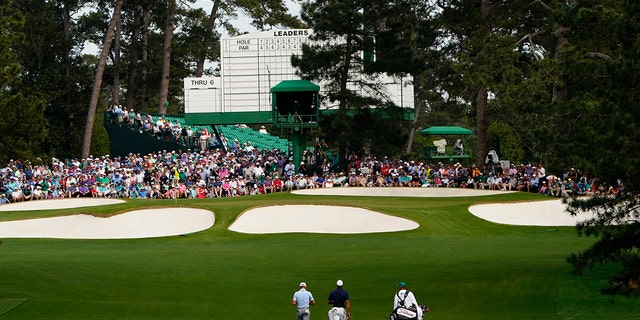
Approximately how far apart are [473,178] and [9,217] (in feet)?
66.2

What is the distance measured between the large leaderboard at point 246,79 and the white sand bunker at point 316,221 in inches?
804

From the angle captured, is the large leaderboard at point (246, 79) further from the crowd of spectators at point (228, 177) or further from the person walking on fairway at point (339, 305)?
the person walking on fairway at point (339, 305)

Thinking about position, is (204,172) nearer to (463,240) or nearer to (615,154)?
(463,240)

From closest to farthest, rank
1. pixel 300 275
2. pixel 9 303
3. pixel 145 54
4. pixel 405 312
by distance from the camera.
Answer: pixel 405 312 → pixel 9 303 → pixel 300 275 → pixel 145 54

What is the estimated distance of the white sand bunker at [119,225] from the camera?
1542 inches

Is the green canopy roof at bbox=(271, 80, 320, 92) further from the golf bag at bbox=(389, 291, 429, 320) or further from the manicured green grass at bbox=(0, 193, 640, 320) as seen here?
the golf bag at bbox=(389, 291, 429, 320)

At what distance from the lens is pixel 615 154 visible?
19.9m

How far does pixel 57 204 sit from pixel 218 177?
8.00 m

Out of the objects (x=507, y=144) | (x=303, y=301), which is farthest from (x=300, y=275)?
(x=507, y=144)

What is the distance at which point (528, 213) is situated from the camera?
131 feet

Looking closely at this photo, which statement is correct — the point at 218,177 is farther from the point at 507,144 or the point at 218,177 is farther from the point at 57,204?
the point at 507,144

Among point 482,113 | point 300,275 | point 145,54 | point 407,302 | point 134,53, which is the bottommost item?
point 300,275

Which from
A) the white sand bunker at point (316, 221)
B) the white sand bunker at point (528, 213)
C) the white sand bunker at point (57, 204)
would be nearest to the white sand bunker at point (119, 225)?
the white sand bunker at point (316, 221)

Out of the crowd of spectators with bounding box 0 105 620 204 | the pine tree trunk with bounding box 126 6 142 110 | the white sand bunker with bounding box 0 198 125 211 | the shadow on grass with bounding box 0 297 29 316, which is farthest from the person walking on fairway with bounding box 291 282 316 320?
the pine tree trunk with bounding box 126 6 142 110
